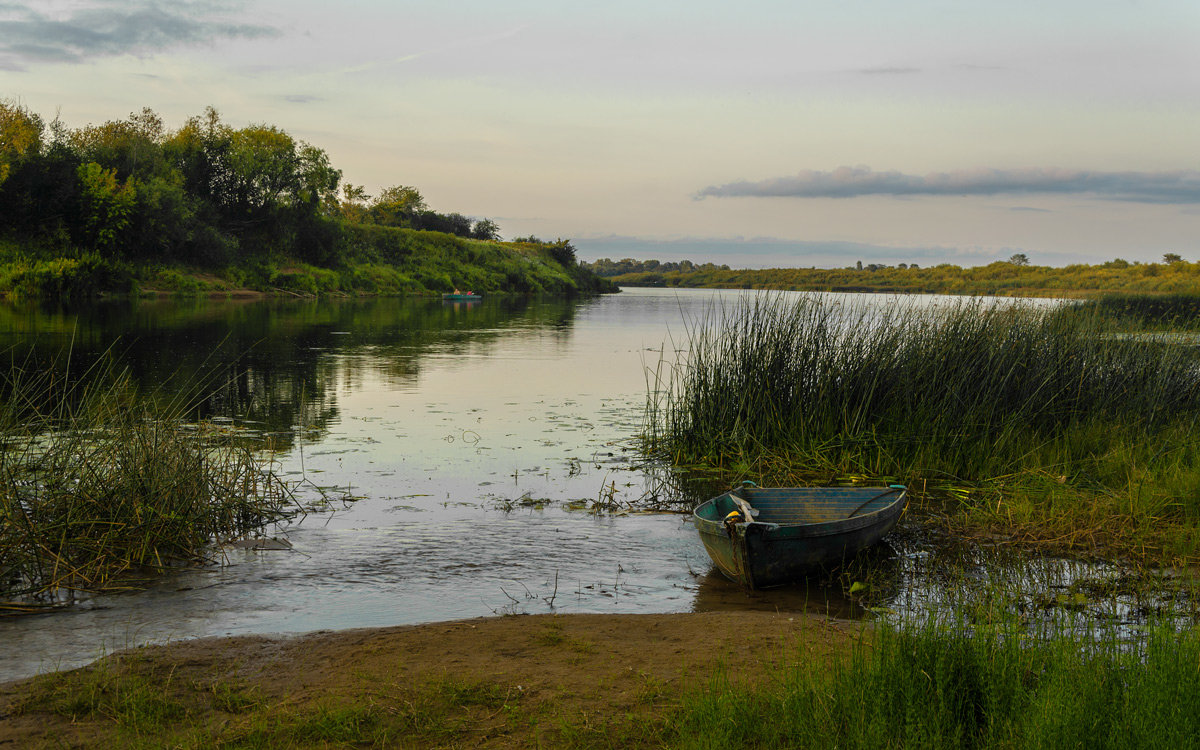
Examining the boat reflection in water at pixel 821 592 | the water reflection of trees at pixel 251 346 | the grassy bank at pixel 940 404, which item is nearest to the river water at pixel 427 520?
the boat reflection in water at pixel 821 592

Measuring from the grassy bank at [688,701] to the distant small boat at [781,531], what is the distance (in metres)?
2.02

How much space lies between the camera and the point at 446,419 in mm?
16156

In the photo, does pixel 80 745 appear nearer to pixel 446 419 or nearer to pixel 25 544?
pixel 25 544

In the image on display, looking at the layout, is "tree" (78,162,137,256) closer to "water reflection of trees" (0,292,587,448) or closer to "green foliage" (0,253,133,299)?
"green foliage" (0,253,133,299)

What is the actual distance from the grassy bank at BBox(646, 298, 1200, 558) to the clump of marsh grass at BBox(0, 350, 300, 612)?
21.1 feet

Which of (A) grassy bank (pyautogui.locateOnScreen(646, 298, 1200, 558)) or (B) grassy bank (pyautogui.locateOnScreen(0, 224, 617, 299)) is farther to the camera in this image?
(B) grassy bank (pyautogui.locateOnScreen(0, 224, 617, 299))

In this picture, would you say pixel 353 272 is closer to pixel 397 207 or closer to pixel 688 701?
pixel 397 207

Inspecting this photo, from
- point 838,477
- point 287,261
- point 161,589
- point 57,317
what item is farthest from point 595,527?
point 287,261

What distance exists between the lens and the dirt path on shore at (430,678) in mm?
4586

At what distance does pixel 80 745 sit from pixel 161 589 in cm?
306

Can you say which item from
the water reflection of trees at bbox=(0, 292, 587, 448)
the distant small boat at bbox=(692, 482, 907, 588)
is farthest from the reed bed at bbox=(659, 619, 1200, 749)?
the water reflection of trees at bbox=(0, 292, 587, 448)

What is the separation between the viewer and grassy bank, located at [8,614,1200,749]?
4.08 meters

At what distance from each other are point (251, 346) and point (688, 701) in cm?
2406

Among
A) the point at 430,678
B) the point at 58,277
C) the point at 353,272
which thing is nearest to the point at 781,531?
the point at 430,678
